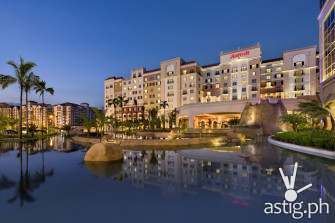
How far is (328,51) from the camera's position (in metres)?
40.7

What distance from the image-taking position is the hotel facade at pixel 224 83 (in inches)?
2815

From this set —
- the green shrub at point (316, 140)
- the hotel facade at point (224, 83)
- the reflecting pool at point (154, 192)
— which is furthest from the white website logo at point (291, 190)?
the hotel facade at point (224, 83)

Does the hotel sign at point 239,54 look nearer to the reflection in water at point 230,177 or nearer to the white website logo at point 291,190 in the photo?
the reflection in water at point 230,177

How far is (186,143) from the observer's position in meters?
28.5

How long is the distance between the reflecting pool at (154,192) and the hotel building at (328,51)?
29609 mm

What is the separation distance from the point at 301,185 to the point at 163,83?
288ft

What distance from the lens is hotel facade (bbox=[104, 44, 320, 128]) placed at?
71.5 m

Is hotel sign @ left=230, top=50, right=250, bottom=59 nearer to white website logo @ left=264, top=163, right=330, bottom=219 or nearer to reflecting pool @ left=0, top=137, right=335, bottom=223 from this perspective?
reflecting pool @ left=0, top=137, right=335, bottom=223

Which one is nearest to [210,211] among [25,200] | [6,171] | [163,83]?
[25,200]

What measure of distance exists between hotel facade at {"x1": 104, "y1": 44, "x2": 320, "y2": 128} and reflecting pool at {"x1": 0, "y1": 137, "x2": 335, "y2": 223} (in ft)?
184

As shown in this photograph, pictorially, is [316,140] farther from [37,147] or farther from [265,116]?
[265,116]

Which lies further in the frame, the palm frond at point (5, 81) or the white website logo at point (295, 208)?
the palm frond at point (5, 81)

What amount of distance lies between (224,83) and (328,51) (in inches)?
1801

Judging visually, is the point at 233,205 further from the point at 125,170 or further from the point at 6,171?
the point at 6,171
